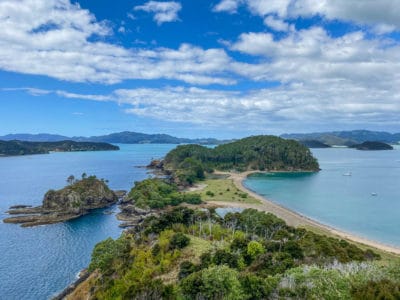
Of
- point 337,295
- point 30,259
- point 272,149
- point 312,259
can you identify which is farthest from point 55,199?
point 272,149

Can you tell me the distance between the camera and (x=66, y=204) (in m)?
72.7

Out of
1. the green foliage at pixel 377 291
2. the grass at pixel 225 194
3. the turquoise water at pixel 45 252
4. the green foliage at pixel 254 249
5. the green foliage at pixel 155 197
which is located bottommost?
the turquoise water at pixel 45 252

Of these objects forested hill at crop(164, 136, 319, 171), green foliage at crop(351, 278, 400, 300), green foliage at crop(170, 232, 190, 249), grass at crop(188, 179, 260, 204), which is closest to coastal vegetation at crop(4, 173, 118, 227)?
grass at crop(188, 179, 260, 204)

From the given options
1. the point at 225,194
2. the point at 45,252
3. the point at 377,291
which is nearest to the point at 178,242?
the point at 377,291

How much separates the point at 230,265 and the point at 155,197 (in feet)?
152

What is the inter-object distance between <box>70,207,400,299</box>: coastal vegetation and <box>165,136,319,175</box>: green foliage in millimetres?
99582

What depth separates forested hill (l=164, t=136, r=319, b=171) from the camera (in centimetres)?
15012

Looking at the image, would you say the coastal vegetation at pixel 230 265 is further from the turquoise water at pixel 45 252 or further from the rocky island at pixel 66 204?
the rocky island at pixel 66 204

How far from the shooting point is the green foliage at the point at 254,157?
150 m

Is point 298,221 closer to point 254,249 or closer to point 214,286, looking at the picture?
point 254,249

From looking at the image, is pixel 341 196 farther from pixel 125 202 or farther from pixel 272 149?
pixel 272 149

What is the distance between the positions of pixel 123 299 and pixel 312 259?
18728 mm

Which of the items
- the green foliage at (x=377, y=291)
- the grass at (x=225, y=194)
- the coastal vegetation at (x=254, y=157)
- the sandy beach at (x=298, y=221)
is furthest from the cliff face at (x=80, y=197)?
the green foliage at (x=377, y=291)

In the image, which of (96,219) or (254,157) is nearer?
(96,219)
